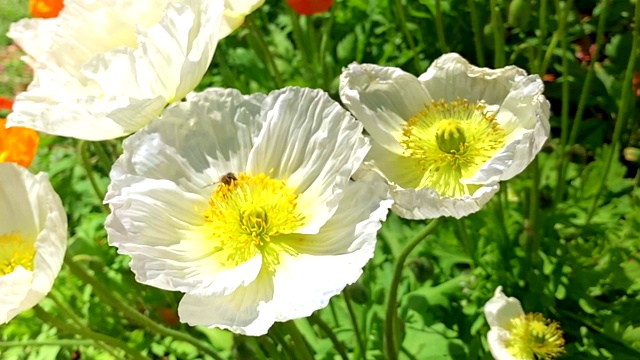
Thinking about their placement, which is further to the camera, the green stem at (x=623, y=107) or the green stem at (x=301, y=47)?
the green stem at (x=301, y=47)

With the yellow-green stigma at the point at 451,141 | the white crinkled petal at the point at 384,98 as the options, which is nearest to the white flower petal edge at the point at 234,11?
the white crinkled petal at the point at 384,98

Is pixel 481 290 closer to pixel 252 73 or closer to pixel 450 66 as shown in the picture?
pixel 450 66

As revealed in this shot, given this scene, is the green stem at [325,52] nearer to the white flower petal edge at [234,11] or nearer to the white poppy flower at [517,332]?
the white flower petal edge at [234,11]

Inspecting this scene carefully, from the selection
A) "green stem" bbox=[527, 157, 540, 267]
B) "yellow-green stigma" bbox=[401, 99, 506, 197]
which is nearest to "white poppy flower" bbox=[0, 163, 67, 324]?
"yellow-green stigma" bbox=[401, 99, 506, 197]

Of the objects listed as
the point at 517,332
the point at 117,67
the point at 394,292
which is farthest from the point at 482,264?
the point at 117,67

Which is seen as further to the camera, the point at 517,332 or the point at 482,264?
the point at 482,264

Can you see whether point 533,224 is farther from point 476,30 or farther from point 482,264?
point 476,30

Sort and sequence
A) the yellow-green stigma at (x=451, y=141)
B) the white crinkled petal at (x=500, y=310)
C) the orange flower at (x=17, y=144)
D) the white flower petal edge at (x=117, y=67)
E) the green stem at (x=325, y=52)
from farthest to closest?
the green stem at (x=325, y=52) < the white crinkled petal at (x=500, y=310) < the orange flower at (x=17, y=144) < the yellow-green stigma at (x=451, y=141) < the white flower petal edge at (x=117, y=67)
